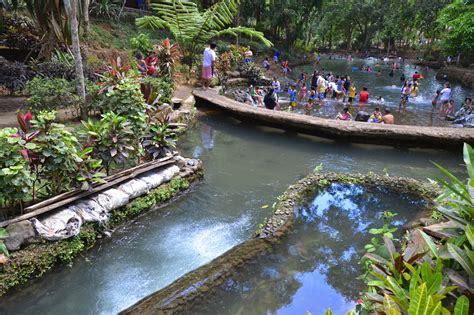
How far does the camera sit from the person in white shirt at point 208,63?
13.1 m

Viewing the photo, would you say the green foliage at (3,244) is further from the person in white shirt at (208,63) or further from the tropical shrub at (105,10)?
the tropical shrub at (105,10)

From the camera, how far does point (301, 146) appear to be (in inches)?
378

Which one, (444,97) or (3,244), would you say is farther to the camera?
(444,97)

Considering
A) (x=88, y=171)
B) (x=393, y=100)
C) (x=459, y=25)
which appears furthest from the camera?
(x=459, y=25)

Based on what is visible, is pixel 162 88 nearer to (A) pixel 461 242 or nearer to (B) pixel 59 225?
(B) pixel 59 225

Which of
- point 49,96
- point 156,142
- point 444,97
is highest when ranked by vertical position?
point 49,96

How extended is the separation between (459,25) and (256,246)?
23.0m

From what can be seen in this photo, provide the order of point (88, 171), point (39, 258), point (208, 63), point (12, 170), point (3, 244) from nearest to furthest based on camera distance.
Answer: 1. point (3, 244)
2. point (12, 170)
3. point (39, 258)
4. point (88, 171)
5. point (208, 63)

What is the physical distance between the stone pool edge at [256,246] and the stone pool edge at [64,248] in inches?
51.2

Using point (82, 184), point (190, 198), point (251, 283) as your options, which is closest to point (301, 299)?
point (251, 283)

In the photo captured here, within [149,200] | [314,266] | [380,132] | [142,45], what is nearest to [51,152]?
[149,200]

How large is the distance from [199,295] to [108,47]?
1630cm

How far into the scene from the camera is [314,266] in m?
4.84

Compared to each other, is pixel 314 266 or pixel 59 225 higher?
pixel 59 225
